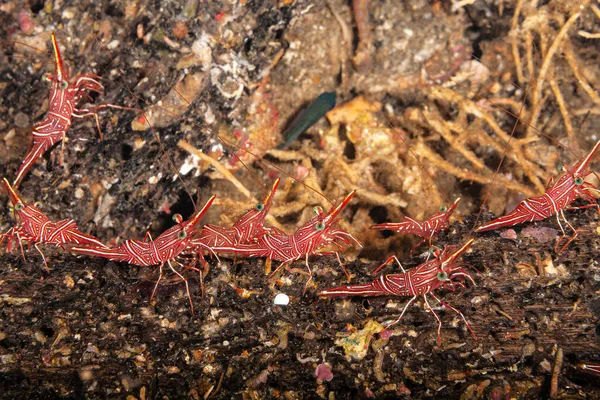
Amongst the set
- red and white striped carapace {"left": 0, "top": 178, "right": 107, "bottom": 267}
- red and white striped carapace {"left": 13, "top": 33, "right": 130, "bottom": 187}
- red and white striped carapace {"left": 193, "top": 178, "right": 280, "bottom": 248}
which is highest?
red and white striped carapace {"left": 13, "top": 33, "right": 130, "bottom": 187}

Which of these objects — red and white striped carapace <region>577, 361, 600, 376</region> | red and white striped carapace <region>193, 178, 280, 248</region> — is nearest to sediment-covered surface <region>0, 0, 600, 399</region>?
red and white striped carapace <region>577, 361, 600, 376</region>

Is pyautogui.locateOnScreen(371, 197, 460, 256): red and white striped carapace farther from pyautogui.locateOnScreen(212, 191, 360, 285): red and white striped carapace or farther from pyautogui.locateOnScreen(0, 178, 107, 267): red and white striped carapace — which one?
pyautogui.locateOnScreen(0, 178, 107, 267): red and white striped carapace

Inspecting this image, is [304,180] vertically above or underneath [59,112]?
underneath

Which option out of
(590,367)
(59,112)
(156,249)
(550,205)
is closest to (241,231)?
(156,249)

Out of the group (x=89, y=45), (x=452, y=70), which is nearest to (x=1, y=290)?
(x=89, y=45)

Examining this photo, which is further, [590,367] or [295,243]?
[295,243]

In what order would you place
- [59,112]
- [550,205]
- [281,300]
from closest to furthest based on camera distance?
[281,300]
[550,205]
[59,112]

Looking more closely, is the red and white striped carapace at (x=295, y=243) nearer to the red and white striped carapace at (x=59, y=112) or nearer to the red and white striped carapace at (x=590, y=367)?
the red and white striped carapace at (x=590, y=367)

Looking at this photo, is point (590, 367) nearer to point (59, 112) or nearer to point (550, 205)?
point (550, 205)
